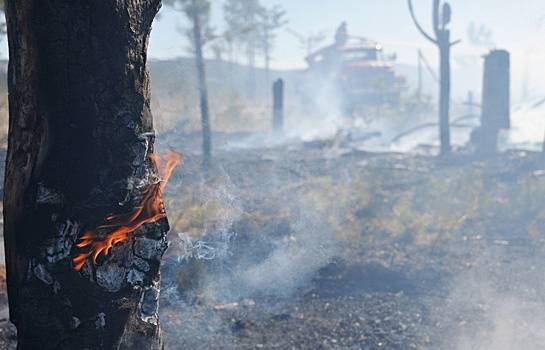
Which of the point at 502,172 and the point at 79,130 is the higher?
the point at 79,130

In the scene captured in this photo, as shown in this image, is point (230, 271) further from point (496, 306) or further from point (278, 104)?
point (278, 104)

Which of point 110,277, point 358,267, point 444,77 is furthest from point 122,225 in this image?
point 444,77

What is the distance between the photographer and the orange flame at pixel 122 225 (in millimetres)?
2396

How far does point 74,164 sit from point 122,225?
378 mm

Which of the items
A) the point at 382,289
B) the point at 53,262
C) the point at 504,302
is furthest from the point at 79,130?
the point at 504,302

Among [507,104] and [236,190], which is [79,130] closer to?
[236,190]

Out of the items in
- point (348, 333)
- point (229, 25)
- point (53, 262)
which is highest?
point (229, 25)

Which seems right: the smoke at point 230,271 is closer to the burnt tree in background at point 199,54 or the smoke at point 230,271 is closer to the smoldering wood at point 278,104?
the burnt tree in background at point 199,54

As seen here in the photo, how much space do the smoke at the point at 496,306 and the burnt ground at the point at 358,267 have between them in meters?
0.02

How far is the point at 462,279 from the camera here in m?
6.32

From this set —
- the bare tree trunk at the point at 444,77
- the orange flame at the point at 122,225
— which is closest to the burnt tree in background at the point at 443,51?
the bare tree trunk at the point at 444,77

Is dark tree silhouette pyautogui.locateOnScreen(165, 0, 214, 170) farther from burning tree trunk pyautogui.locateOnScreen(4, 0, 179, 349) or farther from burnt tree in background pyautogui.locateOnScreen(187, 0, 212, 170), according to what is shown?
burning tree trunk pyautogui.locateOnScreen(4, 0, 179, 349)

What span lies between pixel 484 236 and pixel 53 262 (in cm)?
730

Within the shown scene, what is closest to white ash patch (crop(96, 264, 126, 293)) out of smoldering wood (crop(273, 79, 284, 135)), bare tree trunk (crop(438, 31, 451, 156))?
bare tree trunk (crop(438, 31, 451, 156))
